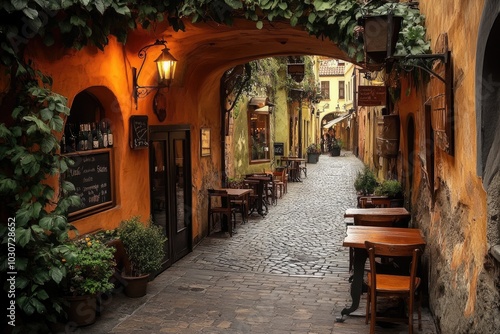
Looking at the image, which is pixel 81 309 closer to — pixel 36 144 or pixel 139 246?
pixel 139 246

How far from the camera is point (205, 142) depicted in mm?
11172

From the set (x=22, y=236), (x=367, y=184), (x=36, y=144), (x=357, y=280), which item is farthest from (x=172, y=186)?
(x=367, y=184)

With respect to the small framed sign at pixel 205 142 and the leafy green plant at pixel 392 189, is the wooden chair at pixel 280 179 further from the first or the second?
the leafy green plant at pixel 392 189

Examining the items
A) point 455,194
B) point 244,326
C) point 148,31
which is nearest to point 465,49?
point 455,194

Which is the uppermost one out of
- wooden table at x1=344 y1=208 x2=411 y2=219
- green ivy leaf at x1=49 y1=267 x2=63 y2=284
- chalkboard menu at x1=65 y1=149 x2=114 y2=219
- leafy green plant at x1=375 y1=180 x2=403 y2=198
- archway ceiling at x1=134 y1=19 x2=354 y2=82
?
archway ceiling at x1=134 y1=19 x2=354 y2=82

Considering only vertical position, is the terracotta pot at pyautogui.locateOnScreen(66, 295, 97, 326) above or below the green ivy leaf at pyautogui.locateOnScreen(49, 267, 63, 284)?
below

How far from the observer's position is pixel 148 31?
6.97 meters

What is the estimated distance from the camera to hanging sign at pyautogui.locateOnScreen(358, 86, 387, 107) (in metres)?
10.9

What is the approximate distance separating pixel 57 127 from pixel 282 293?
150 inches

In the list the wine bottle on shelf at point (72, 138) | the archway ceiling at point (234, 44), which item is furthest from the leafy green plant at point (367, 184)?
the wine bottle on shelf at point (72, 138)

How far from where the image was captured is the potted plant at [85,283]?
568 centimetres

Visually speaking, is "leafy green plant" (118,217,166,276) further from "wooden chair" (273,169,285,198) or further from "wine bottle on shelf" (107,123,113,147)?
"wooden chair" (273,169,285,198)

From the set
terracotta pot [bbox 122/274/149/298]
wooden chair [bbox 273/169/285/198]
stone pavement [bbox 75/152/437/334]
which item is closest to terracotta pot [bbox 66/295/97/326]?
stone pavement [bbox 75/152/437/334]

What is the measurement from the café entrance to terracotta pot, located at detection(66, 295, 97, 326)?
2.66 meters
